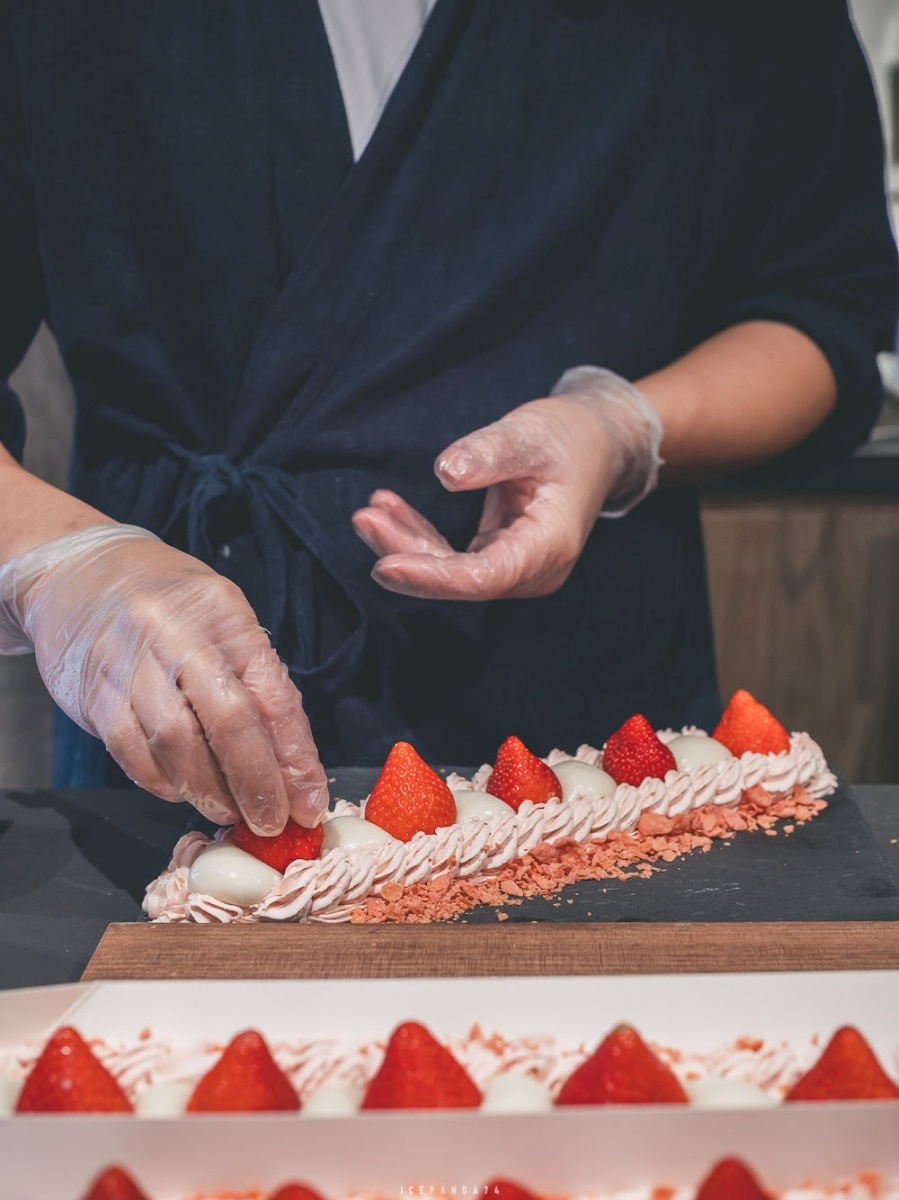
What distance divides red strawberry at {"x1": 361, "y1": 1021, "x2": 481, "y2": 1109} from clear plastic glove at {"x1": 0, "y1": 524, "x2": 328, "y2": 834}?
13.6 inches

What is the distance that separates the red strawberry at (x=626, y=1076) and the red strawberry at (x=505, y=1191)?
0.32ft

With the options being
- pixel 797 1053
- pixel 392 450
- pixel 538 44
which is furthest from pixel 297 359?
pixel 797 1053

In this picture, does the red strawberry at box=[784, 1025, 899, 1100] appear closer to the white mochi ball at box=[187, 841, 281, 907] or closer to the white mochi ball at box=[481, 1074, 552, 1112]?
the white mochi ball at box=[481, 1074, 552, 1112]

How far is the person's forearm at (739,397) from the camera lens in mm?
1604

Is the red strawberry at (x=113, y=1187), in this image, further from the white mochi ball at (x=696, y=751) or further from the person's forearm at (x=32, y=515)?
the white mochi ball at (x=696, y=751)

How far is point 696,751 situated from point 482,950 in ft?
1.97

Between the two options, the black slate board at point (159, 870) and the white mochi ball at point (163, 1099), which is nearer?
the white mochi ball at point (163, 1099)

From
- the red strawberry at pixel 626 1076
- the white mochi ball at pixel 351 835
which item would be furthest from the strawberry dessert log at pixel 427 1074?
the white mochi ball at pixel 351 835

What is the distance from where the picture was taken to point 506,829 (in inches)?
52.0

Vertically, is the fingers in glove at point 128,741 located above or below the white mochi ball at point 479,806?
above

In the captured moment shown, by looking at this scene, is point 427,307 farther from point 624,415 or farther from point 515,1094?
point 515,1094

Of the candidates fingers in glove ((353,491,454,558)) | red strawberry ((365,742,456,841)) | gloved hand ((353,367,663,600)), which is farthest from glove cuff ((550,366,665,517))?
red strawberry ((365,742,456,841))

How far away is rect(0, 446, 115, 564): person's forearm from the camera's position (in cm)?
124

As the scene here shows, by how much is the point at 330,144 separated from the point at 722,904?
968mm
